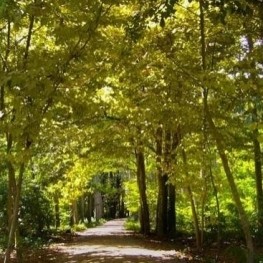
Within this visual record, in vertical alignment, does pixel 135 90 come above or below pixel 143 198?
above

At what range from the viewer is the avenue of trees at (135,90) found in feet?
23.7

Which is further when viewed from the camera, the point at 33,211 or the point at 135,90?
the point at 33,211

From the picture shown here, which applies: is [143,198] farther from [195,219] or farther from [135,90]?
[135,90]

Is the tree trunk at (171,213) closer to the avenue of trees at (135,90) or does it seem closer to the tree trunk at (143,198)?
the avenue of trees at (135,90)

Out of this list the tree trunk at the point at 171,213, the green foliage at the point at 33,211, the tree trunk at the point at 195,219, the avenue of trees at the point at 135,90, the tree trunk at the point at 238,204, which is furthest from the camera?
the tree trunk at the point at 171,213

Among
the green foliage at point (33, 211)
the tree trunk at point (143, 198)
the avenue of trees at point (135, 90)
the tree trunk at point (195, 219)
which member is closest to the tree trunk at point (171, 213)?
the avenue of trees at point (135, 90)

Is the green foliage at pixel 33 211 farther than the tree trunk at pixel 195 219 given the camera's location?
Yes

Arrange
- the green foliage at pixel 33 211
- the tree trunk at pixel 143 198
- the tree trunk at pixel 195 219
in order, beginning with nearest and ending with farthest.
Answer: the tree trunk at pixel 195 219 < the green foliage at pixel 33 211 < the tree trunk at pixel 143 198

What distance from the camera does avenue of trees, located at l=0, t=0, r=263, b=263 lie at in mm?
7230

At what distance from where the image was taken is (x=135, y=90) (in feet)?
42.2

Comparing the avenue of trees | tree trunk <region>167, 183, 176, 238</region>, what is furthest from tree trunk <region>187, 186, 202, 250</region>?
tree trunk <region>167, 183, 176, 238</region>

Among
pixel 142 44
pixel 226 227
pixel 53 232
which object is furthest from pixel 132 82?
pixel 53 232

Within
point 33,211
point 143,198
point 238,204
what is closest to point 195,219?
point 238,204

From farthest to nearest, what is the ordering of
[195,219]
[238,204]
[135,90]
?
[195,219] → [135,90] → [238,204]
